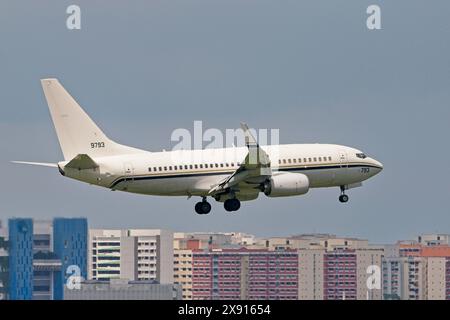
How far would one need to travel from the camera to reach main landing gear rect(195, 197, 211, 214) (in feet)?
339

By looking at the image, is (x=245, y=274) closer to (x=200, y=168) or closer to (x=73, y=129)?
(x=200, y=168)

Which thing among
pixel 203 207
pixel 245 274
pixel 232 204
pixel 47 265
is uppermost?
pixel 232 204

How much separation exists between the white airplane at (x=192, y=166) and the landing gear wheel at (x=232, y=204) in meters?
0.03

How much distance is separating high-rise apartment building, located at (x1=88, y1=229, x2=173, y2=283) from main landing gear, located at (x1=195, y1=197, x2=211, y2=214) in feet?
185

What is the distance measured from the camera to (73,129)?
99.1 meters

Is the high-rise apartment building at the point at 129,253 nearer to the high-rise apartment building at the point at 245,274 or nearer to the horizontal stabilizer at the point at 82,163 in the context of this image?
the high-rise apartment building at the point at 245,274

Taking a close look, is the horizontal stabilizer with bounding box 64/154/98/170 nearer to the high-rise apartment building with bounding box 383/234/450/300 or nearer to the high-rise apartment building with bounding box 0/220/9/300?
the high-rise apartment building with bounding box 0/220/9/300

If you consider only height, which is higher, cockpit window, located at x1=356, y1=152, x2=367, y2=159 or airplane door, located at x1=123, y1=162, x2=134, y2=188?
cockpit window, located at x1=356, y1=152, x2=367, y2=159

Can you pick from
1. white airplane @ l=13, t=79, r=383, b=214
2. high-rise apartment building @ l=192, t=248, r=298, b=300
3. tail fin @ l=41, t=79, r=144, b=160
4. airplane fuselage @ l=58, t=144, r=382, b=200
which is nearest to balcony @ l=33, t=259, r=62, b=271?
high-rise apartment building @ l=192, t=248, r=298, b=300

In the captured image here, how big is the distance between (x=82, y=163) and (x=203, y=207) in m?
11.6

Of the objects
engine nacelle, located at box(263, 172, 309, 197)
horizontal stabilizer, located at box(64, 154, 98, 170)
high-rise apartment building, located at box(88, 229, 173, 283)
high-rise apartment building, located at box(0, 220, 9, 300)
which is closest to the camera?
horizontal stabilizer, located at box(64, 154, 98, 170)

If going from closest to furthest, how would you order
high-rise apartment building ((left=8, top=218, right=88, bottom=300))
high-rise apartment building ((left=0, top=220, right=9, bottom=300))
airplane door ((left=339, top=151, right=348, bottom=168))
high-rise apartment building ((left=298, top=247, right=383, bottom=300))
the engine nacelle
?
1. the engine nacelle
2. airplane door ((left=339, top=151, right=348, bottom=168))
3. high-rise apartment building ((left=0, top=220, right=9, bottom=300))
4. high-rise apartment building ((left=8, top=218, right=88, bottom=300))
5. high-rise apartment building ((left=298, top=247, right=383, bottom=300))

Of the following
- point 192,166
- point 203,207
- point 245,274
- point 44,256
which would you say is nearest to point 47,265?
point 44,256
